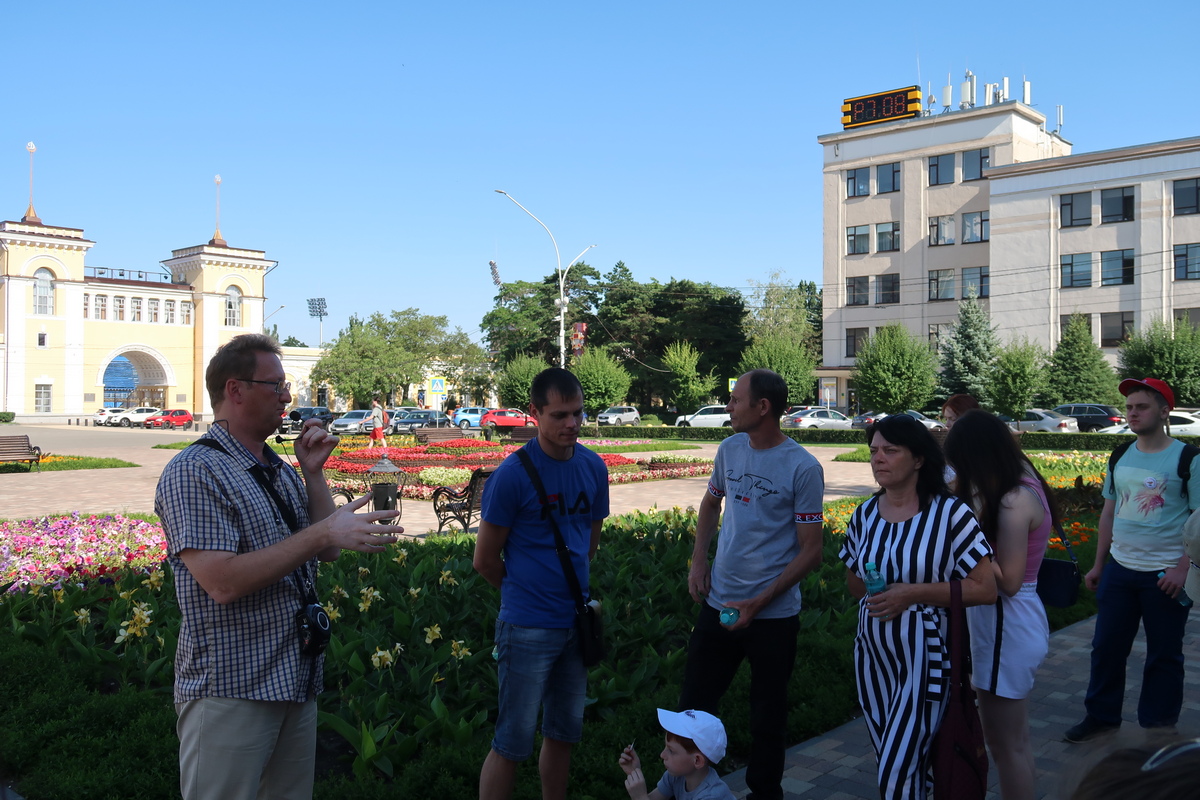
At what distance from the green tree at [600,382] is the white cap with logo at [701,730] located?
1747 inches

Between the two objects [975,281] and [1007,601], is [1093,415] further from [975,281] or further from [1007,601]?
[1007,601]

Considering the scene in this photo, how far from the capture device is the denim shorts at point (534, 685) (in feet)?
11.3

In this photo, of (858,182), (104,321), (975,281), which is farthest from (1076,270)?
(104,321)

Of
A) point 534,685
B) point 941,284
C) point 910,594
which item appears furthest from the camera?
point 941,284

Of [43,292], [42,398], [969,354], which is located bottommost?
[42,398]

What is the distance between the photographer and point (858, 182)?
174 feet

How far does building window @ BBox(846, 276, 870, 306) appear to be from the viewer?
2098 inches

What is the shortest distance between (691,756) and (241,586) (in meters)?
1.55

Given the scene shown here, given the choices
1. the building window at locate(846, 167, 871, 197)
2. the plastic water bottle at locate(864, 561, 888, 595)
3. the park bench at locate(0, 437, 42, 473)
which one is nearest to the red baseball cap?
the plastic water bottle at locate(864, 561, 888, 595)

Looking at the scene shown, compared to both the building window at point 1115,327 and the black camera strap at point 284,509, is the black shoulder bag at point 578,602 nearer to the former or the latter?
the black camera strap at point 284,509

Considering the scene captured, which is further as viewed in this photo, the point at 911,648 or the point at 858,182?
the point at 858,182

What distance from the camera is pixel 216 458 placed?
2635 millimetres

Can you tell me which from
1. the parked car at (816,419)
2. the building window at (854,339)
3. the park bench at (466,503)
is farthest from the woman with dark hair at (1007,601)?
the building window at (854,339)

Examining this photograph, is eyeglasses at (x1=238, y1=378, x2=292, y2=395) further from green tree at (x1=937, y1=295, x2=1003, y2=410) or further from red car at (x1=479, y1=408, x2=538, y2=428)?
green tree at (x1=937, y1=295, x2=1003, y2=410)
